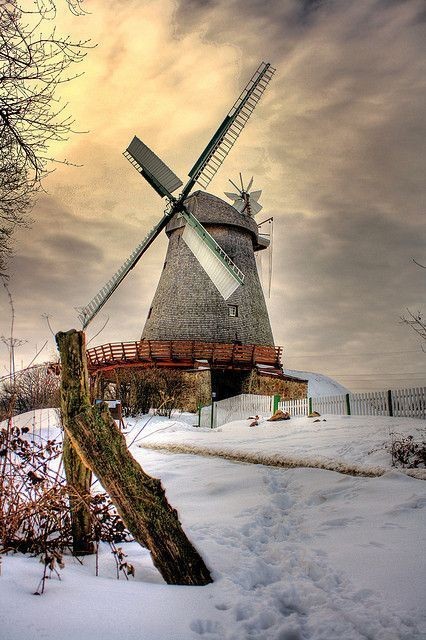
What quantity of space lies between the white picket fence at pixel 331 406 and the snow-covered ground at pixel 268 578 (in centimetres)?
830

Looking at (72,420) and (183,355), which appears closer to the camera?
→ (72,420)

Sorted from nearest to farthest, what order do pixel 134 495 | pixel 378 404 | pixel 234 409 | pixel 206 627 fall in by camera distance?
pixel 206 627, pixel 134 495, pixel 378 404, pixel 234 409

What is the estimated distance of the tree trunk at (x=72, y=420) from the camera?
3168 millimetres

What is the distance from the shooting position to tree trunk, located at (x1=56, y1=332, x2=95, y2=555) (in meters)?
3.17

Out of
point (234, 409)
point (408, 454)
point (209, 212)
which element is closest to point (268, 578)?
point (408, 454)

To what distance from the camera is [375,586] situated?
3.21 m

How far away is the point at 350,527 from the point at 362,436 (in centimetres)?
653

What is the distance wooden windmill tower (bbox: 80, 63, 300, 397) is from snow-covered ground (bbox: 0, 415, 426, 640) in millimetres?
16587

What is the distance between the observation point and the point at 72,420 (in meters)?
3.09

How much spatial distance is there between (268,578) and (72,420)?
1869 mm

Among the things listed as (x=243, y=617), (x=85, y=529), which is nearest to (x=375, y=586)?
(x=243, y=617)

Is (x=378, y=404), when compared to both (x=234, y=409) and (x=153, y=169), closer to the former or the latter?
(x=234, y=409)

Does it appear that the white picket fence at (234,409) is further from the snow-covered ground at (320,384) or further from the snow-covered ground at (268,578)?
the snow-covered ground at (320,384)

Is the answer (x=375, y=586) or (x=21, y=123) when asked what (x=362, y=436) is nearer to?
(x=375, y=586)
